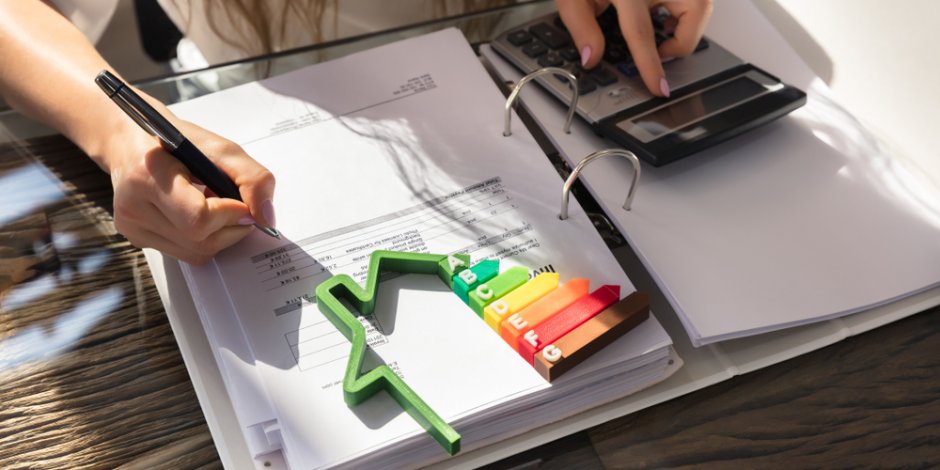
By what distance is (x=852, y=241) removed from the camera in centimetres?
67

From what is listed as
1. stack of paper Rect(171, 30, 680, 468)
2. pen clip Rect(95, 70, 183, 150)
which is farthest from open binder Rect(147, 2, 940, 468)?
pen clip Rect(95, 70, 183, 150)

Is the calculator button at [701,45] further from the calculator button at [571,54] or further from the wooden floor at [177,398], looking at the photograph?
the wooden floor at [177,398]

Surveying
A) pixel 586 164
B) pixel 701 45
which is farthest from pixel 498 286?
pixel 701 45

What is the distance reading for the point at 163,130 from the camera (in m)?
0.60

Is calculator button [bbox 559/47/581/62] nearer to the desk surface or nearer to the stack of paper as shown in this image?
the stack of paper

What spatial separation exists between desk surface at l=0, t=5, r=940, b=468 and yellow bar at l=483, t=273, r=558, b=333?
9 cm

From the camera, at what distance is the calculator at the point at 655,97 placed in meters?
0.72

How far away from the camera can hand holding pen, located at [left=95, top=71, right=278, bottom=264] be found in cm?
60

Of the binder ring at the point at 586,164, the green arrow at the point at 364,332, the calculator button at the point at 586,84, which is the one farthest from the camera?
the calculator button at the point at 586,84

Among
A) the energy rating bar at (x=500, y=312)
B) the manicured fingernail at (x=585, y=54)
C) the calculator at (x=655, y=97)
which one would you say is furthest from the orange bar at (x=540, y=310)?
the manicured fingernail at (x=585, y=54)

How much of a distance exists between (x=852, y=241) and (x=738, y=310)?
0.46ft

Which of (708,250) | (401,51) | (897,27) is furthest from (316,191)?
(897,27)

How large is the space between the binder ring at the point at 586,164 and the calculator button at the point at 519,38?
0.20 meters

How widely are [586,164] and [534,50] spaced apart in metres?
0.19
